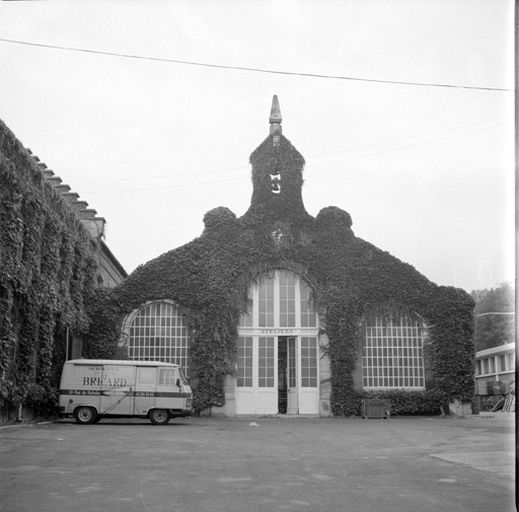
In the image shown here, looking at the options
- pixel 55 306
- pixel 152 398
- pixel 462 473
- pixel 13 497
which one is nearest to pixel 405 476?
pixel 462 473

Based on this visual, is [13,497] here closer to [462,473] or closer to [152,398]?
[462,473]

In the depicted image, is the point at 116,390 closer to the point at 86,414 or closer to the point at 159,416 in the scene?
the point at 86,414

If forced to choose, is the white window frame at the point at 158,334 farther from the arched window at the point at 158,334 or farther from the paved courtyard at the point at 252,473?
the paved courtyard at the point at 252,473

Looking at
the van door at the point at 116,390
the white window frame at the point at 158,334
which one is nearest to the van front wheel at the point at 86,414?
the van door at the point at 116,390

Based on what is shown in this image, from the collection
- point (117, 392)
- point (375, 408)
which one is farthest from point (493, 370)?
point (117, 392)

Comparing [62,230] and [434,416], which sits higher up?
[62,230]

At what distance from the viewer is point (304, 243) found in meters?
26.6

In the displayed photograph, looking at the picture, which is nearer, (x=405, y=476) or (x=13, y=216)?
(x=405, y=476)

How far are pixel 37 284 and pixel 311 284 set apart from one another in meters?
10.5

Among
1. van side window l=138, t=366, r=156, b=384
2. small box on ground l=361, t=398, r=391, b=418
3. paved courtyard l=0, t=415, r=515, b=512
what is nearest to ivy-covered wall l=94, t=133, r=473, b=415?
small box on ground l=361, t=398, r=391, b=418

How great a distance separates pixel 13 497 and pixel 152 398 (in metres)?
13.9

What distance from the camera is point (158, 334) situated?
25750mm

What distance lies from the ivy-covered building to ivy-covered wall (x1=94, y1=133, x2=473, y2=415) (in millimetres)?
38

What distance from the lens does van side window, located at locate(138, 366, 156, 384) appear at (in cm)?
2075
